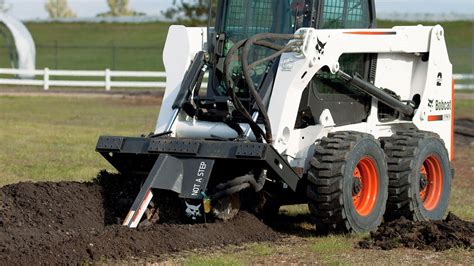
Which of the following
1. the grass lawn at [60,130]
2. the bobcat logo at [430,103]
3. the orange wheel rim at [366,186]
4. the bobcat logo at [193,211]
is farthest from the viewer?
the grass lawn at [60,130]

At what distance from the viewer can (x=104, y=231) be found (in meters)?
8.56

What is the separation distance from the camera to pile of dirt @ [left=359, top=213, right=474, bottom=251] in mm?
9016

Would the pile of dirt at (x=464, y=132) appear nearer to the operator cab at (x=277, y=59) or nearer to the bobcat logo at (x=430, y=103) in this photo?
the bobcat logo at (x=430, y=103)

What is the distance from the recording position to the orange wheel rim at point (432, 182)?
10984mm

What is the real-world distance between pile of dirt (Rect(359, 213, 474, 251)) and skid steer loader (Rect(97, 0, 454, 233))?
40cm

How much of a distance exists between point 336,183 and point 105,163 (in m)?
7.11

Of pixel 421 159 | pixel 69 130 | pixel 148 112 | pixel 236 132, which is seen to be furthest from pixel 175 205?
pixel 148 112

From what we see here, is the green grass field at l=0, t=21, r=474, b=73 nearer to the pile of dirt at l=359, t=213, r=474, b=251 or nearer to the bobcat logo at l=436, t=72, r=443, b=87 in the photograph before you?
the bobcat logo at l=436, t=72, r=443, b=87

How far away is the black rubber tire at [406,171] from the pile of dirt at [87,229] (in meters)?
1.34

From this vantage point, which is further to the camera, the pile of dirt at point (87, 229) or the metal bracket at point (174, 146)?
the metal bracket at point (174, 146)

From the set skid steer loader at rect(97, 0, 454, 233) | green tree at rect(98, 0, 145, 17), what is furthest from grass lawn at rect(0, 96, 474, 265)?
green tree at rect(98, 0, 145, 17)

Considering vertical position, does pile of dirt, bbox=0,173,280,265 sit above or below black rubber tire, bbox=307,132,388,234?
below

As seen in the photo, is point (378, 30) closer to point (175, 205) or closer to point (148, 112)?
point (175, 205)

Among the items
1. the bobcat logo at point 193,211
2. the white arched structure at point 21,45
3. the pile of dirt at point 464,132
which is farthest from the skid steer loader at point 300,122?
the white arched structure at point 21,45
